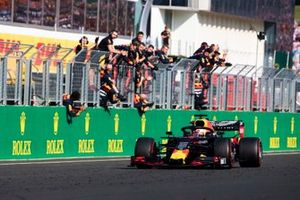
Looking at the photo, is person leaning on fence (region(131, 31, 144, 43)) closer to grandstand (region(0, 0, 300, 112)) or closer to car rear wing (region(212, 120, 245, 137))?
grandstand (region(0, 0, 300, 112))

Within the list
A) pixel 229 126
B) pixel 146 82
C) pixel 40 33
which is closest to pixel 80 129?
pixel 146 82

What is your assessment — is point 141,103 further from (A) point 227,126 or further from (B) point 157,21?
(B) point 157,21

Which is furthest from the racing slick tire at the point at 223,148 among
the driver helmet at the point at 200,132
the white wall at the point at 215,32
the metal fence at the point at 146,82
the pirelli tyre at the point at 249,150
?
the white wall at the point at 215,32

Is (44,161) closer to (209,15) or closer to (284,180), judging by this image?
(284,180)

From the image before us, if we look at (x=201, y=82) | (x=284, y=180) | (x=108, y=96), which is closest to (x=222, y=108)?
(x=201, y=82)

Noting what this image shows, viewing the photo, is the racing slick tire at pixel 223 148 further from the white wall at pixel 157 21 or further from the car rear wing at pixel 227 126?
the white wall at pixel 157 21

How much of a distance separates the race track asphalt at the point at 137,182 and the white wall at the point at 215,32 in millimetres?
22711

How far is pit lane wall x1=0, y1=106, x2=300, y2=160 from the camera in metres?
21.5

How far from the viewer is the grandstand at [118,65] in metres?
23.0

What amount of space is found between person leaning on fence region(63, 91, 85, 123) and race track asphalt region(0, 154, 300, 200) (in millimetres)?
2604

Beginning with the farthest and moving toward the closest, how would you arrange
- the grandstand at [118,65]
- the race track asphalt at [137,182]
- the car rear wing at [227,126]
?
the grandstand at [118,65], the car rear wing at [227,126], the race track asphalt at [137,182]

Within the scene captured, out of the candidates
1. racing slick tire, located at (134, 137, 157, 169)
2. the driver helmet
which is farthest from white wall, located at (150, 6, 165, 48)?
racing slick tire, located at (134, 137, 157, 169)

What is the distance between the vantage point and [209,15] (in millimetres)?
48281

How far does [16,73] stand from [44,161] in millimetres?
2311
